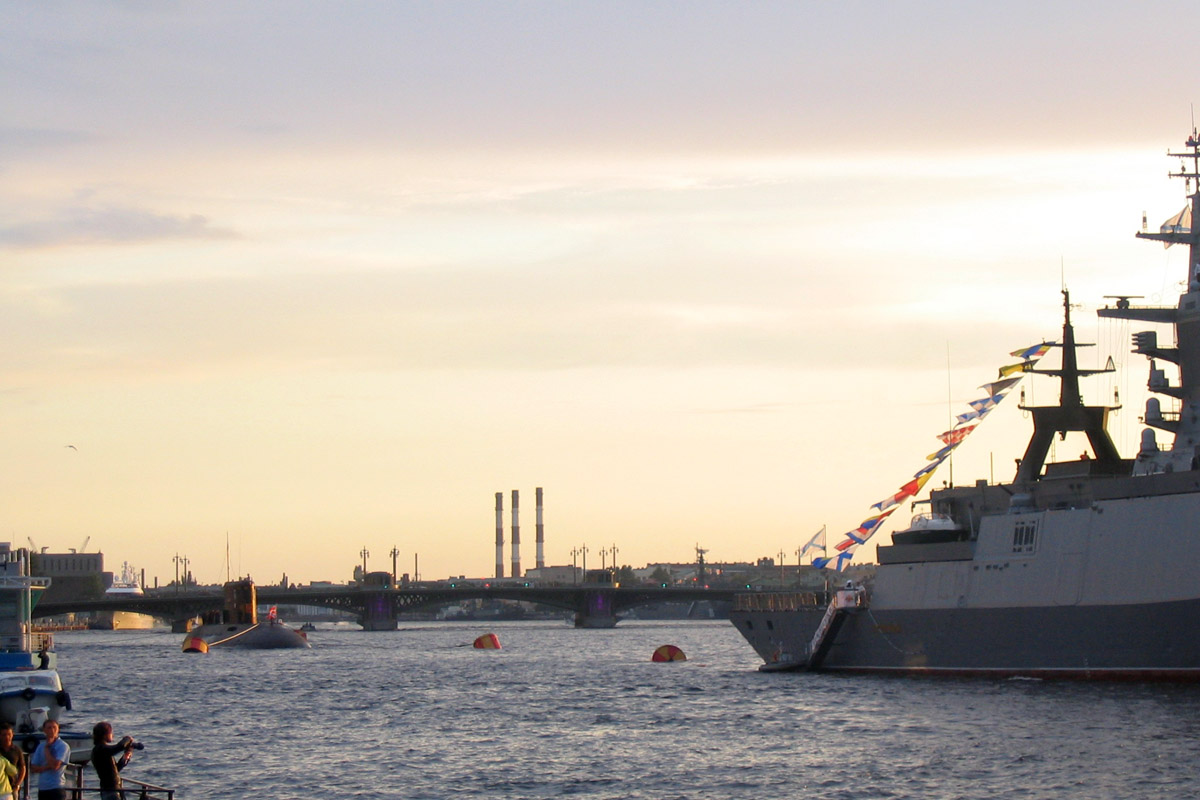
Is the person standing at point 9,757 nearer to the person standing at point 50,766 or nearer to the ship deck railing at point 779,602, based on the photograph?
the person standing at point 50,766

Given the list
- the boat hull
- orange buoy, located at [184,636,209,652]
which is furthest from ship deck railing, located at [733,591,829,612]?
the boat hull

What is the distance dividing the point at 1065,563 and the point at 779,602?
64.5ft

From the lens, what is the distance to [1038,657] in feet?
172

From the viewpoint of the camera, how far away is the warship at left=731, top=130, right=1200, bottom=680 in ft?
159

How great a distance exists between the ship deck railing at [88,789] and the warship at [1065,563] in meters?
30.7

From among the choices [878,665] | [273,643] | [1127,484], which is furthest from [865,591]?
[273,643]

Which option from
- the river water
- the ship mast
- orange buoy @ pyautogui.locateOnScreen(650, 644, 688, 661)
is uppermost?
the ship mast

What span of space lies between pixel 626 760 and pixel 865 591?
80.1 feet

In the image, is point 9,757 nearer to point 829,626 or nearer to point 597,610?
point 829,626

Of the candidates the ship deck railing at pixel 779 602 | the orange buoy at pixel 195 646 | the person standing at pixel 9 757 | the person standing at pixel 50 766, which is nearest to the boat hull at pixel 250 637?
the orange buoy at pixel 195 646

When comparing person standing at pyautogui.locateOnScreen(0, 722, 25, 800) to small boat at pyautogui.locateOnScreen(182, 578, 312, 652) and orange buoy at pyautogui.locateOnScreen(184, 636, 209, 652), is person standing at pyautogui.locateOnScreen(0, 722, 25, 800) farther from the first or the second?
small boat at pyautogui.locateOnScreen(182, 578, 312, 652)

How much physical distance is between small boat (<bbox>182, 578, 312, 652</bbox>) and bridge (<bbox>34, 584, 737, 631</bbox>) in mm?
21584

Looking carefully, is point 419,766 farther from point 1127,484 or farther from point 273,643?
point 273,643

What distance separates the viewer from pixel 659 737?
146 feet
